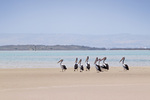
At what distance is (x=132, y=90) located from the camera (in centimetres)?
812

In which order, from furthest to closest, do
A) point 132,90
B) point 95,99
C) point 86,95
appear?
point 132,90 → point 86,95 → point 95,99

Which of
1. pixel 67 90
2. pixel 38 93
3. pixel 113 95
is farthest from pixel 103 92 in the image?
pixel 38 93

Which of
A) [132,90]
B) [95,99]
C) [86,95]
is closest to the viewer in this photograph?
[95,99]

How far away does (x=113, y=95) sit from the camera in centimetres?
739

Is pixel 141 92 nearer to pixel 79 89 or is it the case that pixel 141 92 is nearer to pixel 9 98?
pixel 79 89

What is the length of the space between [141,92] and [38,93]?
96.6 inches

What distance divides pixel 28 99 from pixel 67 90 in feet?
5.04

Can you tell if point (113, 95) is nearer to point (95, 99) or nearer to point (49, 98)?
point (95, 99)

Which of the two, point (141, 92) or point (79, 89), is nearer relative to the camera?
point (141, 92)

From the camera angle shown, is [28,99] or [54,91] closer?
[28,99]

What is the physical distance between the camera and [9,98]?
23.2ft

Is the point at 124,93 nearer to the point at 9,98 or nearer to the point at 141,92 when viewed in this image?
the point at 141,92

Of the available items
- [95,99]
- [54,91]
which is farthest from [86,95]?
[54,91]

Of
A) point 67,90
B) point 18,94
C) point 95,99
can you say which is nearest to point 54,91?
point 67,90
